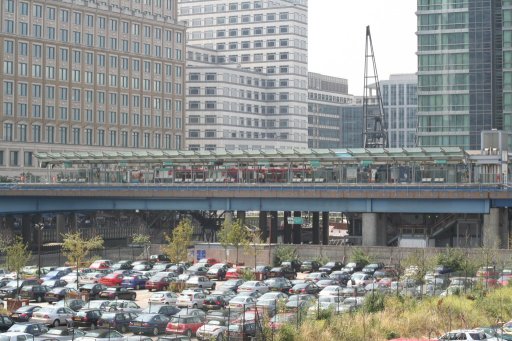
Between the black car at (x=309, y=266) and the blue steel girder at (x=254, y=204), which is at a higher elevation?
the blue steel girder at (x=254, y=204)

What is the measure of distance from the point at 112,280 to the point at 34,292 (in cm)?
1078

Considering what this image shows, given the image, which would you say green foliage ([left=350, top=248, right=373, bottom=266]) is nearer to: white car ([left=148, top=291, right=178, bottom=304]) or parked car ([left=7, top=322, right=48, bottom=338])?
white car ([left=148, top=291, right=178, bottom=304])

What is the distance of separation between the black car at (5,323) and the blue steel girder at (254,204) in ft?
200

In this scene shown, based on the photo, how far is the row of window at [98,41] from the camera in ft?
551

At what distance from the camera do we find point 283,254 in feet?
333

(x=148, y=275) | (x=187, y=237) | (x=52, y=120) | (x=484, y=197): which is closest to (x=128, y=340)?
(x=148, y=275)

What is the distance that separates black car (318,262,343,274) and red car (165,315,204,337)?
3889 cm

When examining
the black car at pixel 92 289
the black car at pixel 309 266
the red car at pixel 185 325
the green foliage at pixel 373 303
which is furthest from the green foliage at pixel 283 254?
the red car at pixel 185 325

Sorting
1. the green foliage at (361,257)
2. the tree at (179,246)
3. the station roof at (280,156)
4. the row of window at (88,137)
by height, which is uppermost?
the row of window at (88,137)

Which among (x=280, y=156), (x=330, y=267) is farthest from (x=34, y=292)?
(x=280, y=156)

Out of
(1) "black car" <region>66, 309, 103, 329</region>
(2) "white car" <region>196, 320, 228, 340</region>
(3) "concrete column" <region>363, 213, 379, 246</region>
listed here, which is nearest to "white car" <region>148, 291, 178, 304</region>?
(1) "black car" <region>66, 309, 103, 329</region>

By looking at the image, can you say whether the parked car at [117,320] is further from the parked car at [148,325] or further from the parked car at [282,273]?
the parked car at [282,273]

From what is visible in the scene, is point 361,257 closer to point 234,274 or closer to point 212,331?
point 234,274

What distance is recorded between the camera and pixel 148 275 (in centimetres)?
8450
